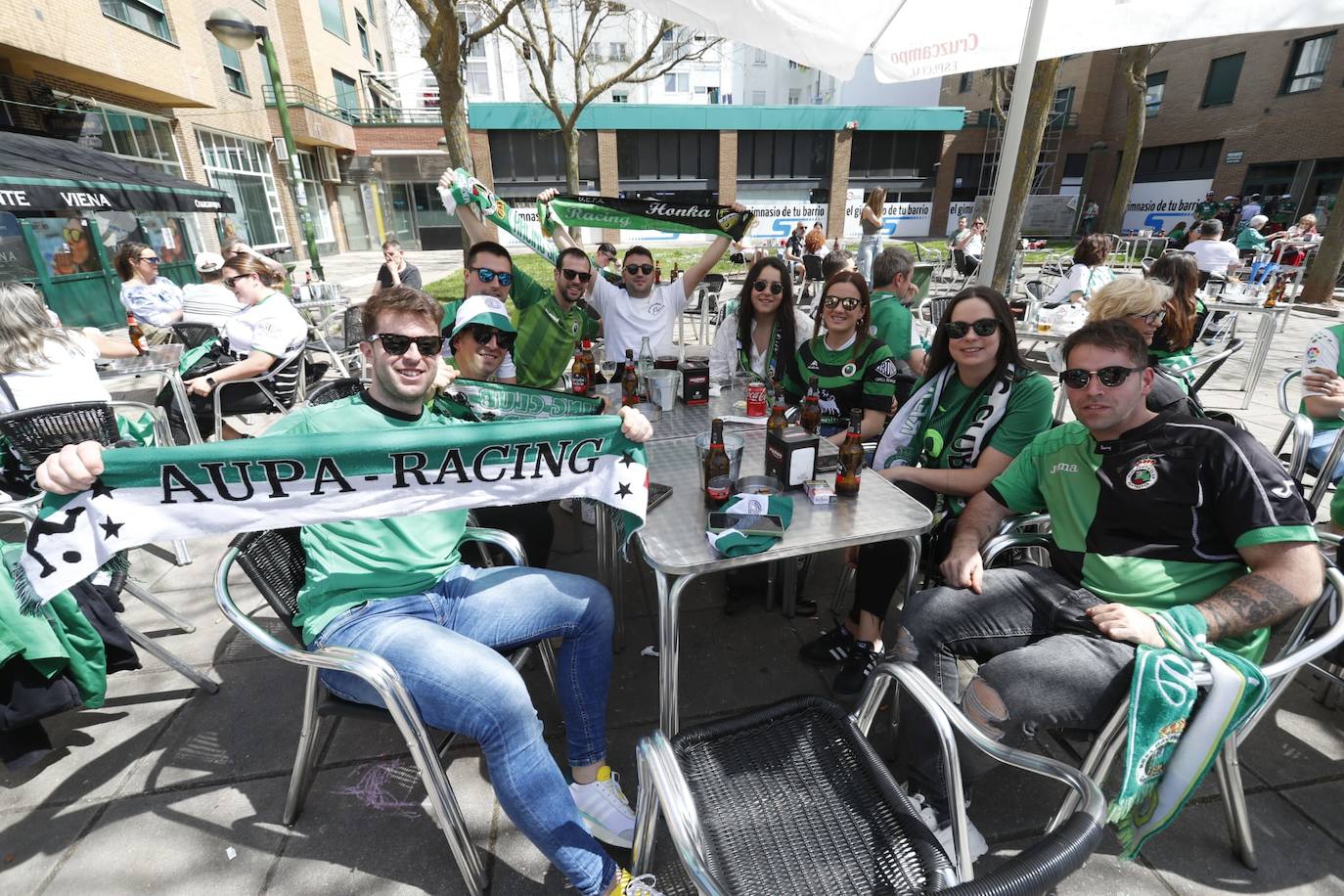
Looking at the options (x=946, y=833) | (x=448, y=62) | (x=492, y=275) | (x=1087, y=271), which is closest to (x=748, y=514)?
(x=946, y=833)

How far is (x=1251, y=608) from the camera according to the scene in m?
1.70

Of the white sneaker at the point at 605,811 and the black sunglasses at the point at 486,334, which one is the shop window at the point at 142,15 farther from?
the white sneaker at the point at 605,811

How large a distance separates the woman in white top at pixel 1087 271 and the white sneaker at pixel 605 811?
255 inches

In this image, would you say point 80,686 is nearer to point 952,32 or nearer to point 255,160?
point 952,32

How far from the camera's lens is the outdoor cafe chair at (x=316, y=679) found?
5.33 feet

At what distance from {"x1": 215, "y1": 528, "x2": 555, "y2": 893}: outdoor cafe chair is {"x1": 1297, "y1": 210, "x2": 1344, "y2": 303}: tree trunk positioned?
48.0 feet

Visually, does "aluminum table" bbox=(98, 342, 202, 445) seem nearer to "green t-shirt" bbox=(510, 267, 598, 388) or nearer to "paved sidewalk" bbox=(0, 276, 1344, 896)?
"paved sidewalk" bbox=(0, 276, 1344, 896)

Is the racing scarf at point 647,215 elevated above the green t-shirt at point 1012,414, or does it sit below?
above

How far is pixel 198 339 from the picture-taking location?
5.43 m

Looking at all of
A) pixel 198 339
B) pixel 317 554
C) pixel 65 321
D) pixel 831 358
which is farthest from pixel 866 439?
pixel 65 321

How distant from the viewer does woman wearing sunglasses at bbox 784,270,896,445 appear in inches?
122

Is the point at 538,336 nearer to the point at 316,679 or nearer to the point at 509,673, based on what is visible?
the point at 316,679

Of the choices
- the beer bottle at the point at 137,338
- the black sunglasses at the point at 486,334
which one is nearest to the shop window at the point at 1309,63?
the black sunglasses at the point at 486,334

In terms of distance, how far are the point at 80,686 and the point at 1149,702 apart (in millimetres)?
3400
